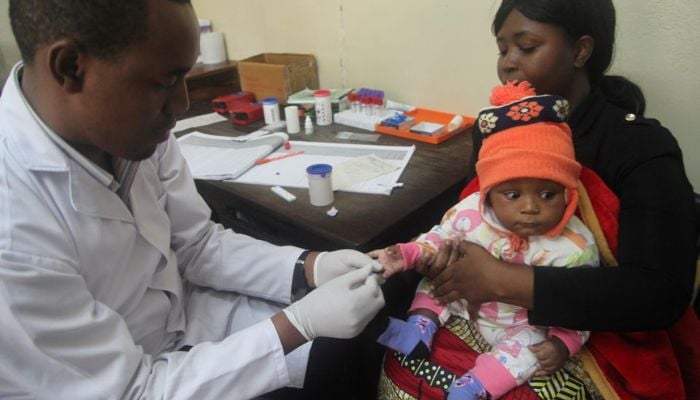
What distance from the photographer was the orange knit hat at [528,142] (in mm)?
915

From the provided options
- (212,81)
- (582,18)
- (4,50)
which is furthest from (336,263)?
(4,50)

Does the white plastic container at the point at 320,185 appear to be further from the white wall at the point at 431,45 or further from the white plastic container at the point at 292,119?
the white wall at the point at 431,45

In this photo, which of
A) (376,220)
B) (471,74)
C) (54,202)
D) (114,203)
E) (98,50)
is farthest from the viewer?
(471,74)

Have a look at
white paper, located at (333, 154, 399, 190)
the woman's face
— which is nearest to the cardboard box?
white paper, located at (333, 154, 399, 190)

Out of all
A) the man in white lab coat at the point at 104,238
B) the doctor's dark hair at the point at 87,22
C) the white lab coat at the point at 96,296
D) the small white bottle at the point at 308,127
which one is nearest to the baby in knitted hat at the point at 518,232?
the man in white lab coat at the point at 104,238

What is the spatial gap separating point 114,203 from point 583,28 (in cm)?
108

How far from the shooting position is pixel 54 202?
33.0 inches

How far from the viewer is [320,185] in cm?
130

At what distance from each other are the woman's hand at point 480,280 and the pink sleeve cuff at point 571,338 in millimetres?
91

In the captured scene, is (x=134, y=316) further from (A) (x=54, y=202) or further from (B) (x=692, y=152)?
(B) (x=692, y=152)

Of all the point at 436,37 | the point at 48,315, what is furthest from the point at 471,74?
the point at 48,315

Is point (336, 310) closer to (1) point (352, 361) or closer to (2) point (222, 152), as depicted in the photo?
(1) point (352, 361)

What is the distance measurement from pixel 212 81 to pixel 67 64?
1.90 m

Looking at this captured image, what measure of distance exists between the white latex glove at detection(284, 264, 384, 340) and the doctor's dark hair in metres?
0.61
